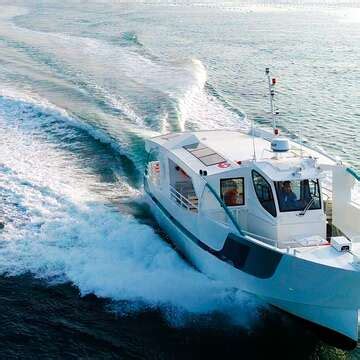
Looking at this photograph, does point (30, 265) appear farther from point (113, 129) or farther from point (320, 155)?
point (113, 129)

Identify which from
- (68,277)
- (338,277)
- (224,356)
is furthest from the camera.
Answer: (68,277)

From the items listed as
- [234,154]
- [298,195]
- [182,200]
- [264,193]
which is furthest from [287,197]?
[182,200]

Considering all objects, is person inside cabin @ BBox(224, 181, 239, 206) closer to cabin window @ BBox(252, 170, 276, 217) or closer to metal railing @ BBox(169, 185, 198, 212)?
cabin window @ BBox(252, 170, 276, 217)

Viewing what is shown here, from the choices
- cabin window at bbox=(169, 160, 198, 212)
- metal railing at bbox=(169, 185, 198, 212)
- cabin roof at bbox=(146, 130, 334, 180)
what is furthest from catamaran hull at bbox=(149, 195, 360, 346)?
cabin window at bbox=(169, 160, 198, 212)

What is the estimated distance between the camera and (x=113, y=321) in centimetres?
1482

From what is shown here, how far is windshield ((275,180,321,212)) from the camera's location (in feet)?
48.7

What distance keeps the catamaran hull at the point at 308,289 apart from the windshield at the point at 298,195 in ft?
5.62

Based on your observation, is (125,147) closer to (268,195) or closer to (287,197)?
(268,195)

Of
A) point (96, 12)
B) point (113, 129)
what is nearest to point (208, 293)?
point (113, 129)

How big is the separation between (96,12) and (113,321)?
158 ft

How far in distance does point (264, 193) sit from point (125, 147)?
11.0 metres

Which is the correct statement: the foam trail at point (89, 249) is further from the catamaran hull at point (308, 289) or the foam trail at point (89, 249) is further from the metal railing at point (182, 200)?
the metal railing at point (182, 200)

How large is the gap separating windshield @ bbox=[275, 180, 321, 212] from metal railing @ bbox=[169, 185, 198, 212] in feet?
8.96

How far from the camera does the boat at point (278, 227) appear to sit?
44.1 feet
